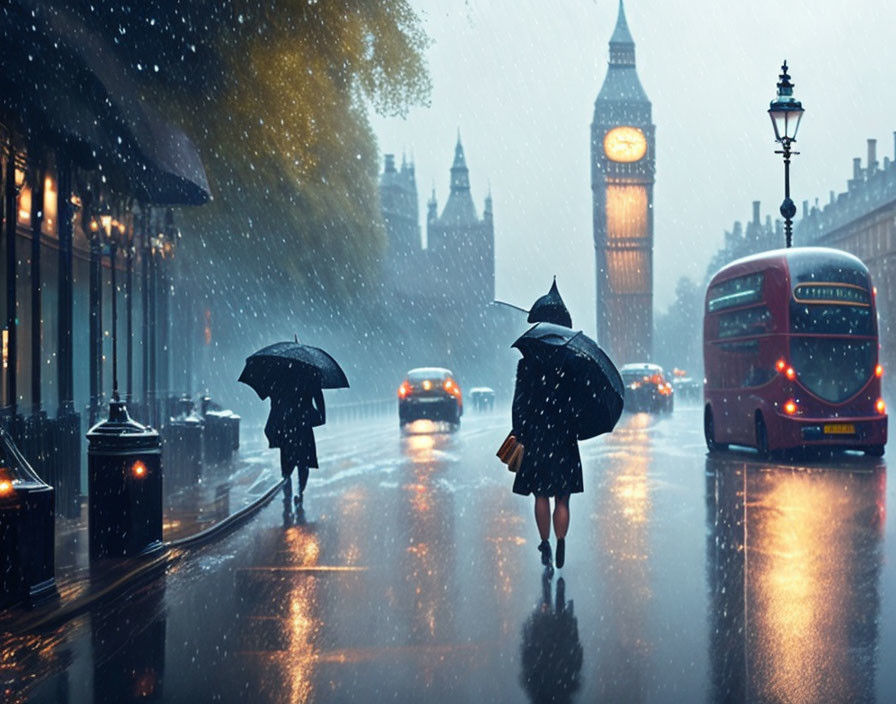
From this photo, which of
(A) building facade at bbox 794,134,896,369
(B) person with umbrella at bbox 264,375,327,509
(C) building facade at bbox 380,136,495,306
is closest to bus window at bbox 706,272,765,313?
(B) person with umbrella at bbox 264,375,327,509

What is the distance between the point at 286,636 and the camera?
6770 millimetres

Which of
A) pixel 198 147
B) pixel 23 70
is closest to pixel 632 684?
pixel 23 70

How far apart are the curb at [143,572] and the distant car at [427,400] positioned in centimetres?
2070

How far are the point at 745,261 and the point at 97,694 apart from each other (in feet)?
56.3

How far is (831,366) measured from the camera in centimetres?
1905

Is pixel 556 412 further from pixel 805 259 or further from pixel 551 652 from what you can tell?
pixel 805 259

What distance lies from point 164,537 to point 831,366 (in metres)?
11.9

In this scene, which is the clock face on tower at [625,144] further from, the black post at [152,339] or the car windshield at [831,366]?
the car windshield at [831,366]

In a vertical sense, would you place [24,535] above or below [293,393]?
below

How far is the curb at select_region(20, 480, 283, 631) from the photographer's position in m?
7.16

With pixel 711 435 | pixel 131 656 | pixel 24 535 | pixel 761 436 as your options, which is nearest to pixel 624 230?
pixel 711 435

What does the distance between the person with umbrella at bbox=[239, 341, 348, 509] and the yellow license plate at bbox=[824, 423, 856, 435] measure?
8191mm

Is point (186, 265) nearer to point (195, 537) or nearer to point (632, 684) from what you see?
point (195, 537)

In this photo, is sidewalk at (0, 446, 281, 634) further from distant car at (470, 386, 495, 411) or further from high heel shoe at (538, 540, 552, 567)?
distant car at (470, 386, 495, 411)
